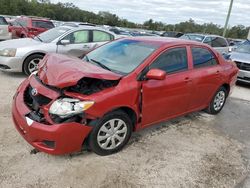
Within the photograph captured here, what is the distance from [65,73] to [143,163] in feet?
5.10

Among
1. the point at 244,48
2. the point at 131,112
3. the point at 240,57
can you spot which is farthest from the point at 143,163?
the point at 244,48

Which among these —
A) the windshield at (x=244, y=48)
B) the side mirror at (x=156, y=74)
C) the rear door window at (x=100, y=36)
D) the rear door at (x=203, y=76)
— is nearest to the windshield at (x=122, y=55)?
the side mirror at (x=156, y=74)

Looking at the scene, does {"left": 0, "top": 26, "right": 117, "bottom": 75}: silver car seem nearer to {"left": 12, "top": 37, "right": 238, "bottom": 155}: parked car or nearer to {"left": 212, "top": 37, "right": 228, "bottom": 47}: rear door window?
{"left": 12, "top": 37, "right": 238, "bottom": 155}: parked car

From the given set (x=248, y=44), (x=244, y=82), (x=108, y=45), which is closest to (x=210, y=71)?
(x=108, y=45)

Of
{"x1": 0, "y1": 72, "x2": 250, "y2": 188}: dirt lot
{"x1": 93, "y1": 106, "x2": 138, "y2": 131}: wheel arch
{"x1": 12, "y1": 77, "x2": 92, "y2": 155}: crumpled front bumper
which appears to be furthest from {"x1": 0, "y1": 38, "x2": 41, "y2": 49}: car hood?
{"x1": 93, "y1": 106, "x2": 138, "y2": 131}: wheel arch

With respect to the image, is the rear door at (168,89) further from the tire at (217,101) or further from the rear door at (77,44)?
the rear door at (77,44)

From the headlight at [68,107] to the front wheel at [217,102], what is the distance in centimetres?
329

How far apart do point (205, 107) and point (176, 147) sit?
5.44 ft

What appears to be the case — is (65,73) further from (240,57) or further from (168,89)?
(240,57)

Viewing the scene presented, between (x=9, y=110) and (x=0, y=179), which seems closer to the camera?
(x=0, y=179)

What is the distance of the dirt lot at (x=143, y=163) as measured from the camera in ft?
10.5

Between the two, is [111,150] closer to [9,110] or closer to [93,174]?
[93,174]

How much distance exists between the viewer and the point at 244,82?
30.3ft

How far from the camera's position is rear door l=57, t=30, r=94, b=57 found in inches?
304
